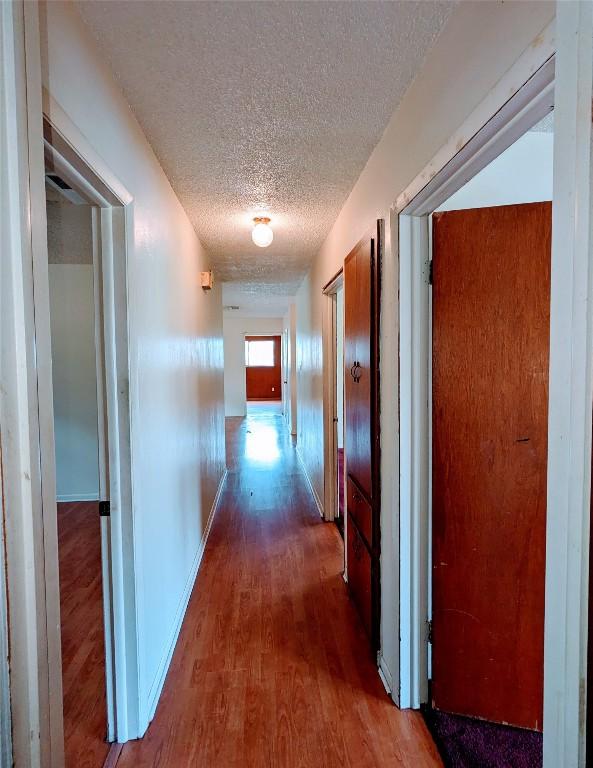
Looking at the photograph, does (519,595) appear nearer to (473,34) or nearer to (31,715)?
(31,715)

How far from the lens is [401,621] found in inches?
68.1

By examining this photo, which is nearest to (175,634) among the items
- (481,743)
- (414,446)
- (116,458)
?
(116,458)

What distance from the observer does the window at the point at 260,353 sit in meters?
12.8

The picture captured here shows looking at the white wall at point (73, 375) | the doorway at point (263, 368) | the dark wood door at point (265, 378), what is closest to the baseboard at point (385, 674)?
the white wall at point (73, 375)

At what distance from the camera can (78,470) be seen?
4.54 metres

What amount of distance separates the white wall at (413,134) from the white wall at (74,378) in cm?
279

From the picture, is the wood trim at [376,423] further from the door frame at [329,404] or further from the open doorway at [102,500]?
the door frame at [329,404]

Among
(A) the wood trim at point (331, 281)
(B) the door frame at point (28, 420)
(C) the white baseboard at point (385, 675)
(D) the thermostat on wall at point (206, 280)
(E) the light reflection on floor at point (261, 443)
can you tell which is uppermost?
(D) the thermostat on wall at point (206, 280)

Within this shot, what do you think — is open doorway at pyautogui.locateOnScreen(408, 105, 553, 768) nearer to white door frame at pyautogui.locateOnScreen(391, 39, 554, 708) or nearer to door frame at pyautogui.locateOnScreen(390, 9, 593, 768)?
white door frame at pyautogui.locateOnScreen(391, 39, 554, 708)

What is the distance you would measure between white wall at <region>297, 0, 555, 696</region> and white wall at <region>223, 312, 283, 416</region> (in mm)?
6713

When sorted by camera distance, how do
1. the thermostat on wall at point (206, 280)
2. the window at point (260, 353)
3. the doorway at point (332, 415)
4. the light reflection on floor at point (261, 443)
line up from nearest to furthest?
the thermostat on wall at point (206, 280) < the doorway at point (332, 415) < the light reflection on floor at point (261, 443) < the window at point (260, 353)

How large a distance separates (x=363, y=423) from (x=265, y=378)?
1085 cm

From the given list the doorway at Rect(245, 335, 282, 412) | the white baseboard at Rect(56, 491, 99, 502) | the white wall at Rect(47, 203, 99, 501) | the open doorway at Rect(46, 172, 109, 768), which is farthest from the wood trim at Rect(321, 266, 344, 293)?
the doorway at Rect(245, 335, 282, 412)

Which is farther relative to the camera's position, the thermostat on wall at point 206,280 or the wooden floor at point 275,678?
the thermostat on wall at point 206,280
